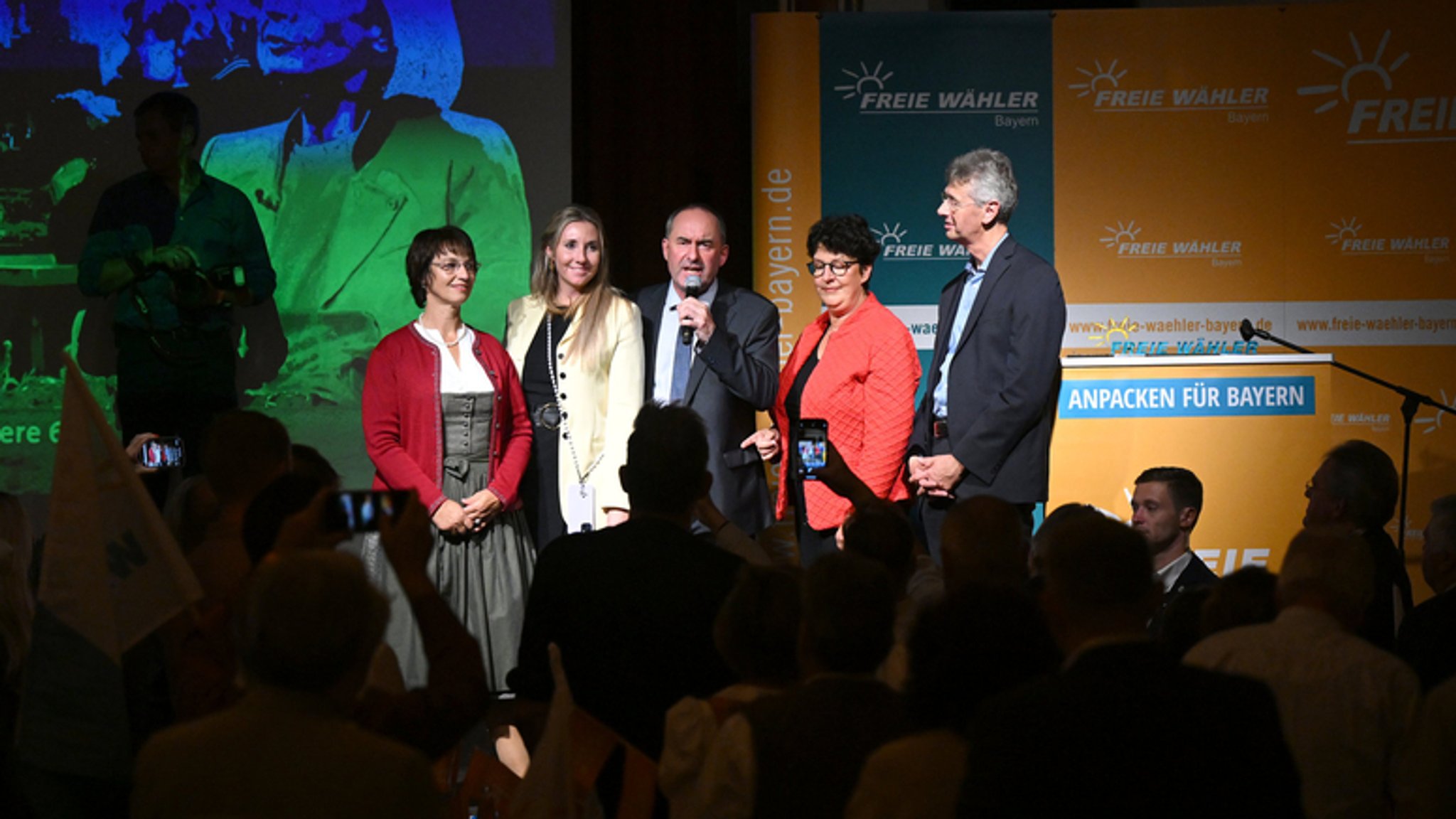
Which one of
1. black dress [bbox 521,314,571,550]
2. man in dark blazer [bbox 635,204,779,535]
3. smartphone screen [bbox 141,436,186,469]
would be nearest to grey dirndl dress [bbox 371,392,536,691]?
black dress [bbox 521,314,571,550]

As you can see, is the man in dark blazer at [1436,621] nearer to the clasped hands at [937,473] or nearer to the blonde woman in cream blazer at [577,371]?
the clasped hands at [937,473]

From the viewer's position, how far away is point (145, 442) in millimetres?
4379

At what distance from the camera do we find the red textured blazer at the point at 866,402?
4238mm

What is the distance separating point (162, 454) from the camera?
4.33m

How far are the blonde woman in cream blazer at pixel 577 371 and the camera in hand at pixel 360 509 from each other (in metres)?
2.50

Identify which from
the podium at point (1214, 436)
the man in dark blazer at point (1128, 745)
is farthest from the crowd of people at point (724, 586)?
the podium at point (1214, 436)

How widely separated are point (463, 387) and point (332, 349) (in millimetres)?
1798

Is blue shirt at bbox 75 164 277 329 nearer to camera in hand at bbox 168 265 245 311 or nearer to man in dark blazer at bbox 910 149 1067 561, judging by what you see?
camera in hand at bbox 168 265 245 311

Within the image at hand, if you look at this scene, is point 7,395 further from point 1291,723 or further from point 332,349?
point 1291,723

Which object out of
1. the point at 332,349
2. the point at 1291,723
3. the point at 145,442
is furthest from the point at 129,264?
the point at 1291,723

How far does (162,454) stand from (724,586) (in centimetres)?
250

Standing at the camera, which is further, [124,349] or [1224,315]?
[1224,315]

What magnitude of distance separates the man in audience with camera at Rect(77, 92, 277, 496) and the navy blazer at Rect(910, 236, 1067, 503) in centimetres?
255

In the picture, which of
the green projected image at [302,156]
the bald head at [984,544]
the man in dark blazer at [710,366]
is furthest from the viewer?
the green projected image at [302,156]
